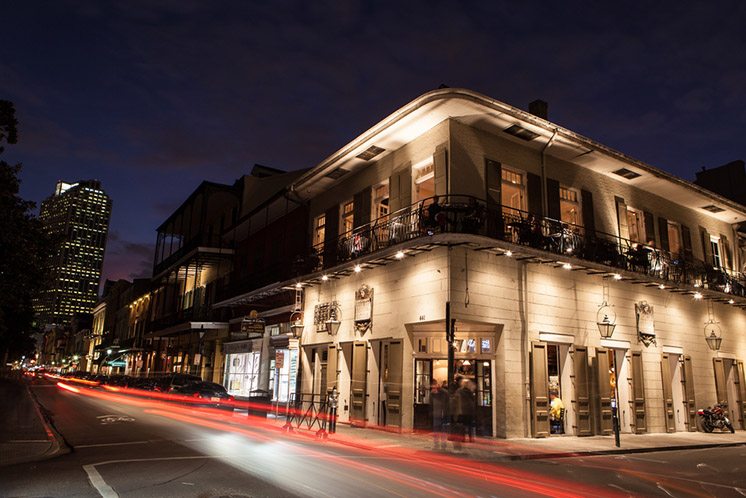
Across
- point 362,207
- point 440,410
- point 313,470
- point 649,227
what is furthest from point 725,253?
point 313,470

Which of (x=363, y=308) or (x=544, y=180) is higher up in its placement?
(x=544, y=180)

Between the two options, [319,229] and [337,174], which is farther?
[319,229]

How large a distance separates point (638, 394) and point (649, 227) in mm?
6912

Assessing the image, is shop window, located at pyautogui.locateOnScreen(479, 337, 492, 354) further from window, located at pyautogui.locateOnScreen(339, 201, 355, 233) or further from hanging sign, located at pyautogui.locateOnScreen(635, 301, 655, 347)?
window, located at pyautogui.locateOnScreen(339, 201, 355, 233)

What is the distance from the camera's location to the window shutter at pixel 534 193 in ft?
56.8

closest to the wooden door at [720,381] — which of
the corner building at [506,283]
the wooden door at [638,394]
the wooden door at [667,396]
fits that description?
the corner building at [506,283]

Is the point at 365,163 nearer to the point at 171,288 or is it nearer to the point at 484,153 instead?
the point at 484,153

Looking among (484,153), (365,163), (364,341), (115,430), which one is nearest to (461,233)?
(484,153)

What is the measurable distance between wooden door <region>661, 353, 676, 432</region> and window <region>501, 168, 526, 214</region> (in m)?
8.20

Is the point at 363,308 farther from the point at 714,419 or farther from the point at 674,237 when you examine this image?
the point at 674,237

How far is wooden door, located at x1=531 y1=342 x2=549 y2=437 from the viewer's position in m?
15.1

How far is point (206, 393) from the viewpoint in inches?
890

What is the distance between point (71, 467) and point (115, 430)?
5.80 meters

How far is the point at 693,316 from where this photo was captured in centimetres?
2142
